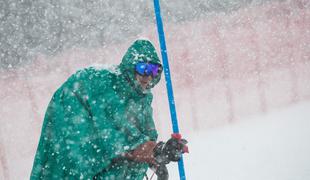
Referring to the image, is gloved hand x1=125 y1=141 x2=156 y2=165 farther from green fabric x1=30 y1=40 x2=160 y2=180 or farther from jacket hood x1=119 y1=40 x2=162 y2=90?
jacket hood x1=119 y1=40 x2=162 y2=90

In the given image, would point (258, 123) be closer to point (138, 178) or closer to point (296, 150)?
point (296, 150)

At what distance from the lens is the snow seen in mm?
4949

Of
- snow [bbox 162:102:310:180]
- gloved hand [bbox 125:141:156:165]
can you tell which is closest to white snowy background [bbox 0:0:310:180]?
snow [bbox 162:102:310:180]

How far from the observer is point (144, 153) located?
1.80m

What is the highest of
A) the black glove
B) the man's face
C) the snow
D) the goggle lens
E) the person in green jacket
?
the goggle lens

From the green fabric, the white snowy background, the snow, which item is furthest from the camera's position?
the snow

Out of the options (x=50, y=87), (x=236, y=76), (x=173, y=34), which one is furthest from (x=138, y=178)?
(x=236, y=76)

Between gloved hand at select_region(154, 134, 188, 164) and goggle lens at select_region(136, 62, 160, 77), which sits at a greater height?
goggle lens at select_region(136, 62, 160, 77)

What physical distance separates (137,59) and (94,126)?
40cm

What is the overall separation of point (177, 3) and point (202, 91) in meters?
1.45

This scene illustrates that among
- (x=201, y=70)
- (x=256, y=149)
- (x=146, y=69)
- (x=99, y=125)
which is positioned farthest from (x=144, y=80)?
(x=256, y=149)

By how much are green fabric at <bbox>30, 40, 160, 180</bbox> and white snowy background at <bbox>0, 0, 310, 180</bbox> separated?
126 inches

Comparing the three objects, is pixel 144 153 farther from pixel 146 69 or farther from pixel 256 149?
pixel 256 149

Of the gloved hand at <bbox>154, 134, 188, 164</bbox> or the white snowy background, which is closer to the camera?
the gloved hand at <bbox>154, 134, 188, 164</bbox>
